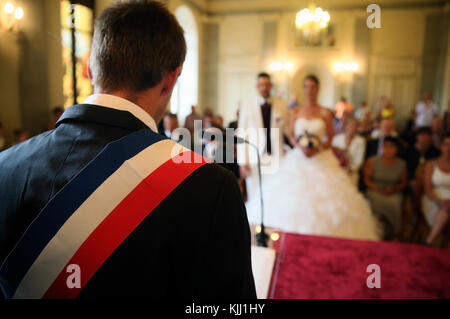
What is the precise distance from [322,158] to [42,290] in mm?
3442

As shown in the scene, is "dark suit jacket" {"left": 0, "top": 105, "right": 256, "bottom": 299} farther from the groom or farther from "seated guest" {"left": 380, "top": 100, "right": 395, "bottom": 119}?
"seated guest" {"left": 380, "top": 100, "right": 395, "bottom": 119}

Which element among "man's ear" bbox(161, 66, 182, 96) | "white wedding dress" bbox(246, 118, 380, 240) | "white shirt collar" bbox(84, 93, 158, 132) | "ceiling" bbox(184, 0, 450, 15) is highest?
"ceiling" bbox(184, 0, 450, 15)

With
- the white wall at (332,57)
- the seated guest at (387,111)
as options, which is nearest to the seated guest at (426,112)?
the seated guest at (387,111)

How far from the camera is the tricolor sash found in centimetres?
68

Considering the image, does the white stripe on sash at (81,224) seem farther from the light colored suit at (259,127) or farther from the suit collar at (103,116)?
the light colored suit at (259,127)

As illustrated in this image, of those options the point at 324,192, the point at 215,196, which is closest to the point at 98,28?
the point at 215,196

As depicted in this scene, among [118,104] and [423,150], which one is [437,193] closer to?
[423,150]

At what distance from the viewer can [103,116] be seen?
2.34ft

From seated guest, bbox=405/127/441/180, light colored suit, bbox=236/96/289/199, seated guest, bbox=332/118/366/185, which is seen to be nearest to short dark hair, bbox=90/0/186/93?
light colored suit, bbox=236/96/289/199

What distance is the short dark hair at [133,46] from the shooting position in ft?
2.45

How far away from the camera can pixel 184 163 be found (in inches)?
27.8

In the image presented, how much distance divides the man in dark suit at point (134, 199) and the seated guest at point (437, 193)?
3468mm
